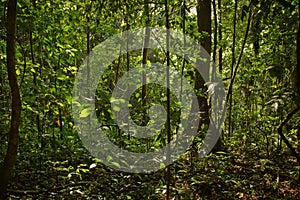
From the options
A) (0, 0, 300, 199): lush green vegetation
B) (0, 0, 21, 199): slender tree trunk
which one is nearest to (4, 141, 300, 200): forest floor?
(0, 0, 300, 199): lush green vegetation

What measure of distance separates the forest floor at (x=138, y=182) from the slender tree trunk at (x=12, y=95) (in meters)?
0.38

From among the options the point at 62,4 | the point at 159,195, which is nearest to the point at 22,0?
the point at 62,4

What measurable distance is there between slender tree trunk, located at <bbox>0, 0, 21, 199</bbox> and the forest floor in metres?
0.38

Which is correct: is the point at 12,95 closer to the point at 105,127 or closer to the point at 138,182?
the point at 105,127

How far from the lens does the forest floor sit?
3797 mm

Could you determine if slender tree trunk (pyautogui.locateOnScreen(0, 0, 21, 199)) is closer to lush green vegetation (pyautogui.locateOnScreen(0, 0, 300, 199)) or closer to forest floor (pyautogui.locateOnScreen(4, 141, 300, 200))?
lush green vegetation (pyautogui.locateOnScreen(0, 0, 300, 199))

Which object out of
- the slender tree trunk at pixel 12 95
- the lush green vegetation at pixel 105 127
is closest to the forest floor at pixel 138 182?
the lush green vegetation at pixel 105 127

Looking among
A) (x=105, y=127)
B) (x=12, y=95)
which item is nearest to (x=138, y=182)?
(x=105, y=127)

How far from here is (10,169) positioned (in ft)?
10.7

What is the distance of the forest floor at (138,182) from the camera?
3.80 meters

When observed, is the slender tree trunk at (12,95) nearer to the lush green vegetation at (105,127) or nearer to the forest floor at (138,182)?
the lush green vegetation at (105,127)

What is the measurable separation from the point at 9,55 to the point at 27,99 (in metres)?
1.06

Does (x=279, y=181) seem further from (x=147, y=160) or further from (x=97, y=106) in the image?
(x=97, y=106)

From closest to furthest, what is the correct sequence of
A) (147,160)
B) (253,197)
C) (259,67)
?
1. (253,197)
2. (147,160)
3. (259,67)
